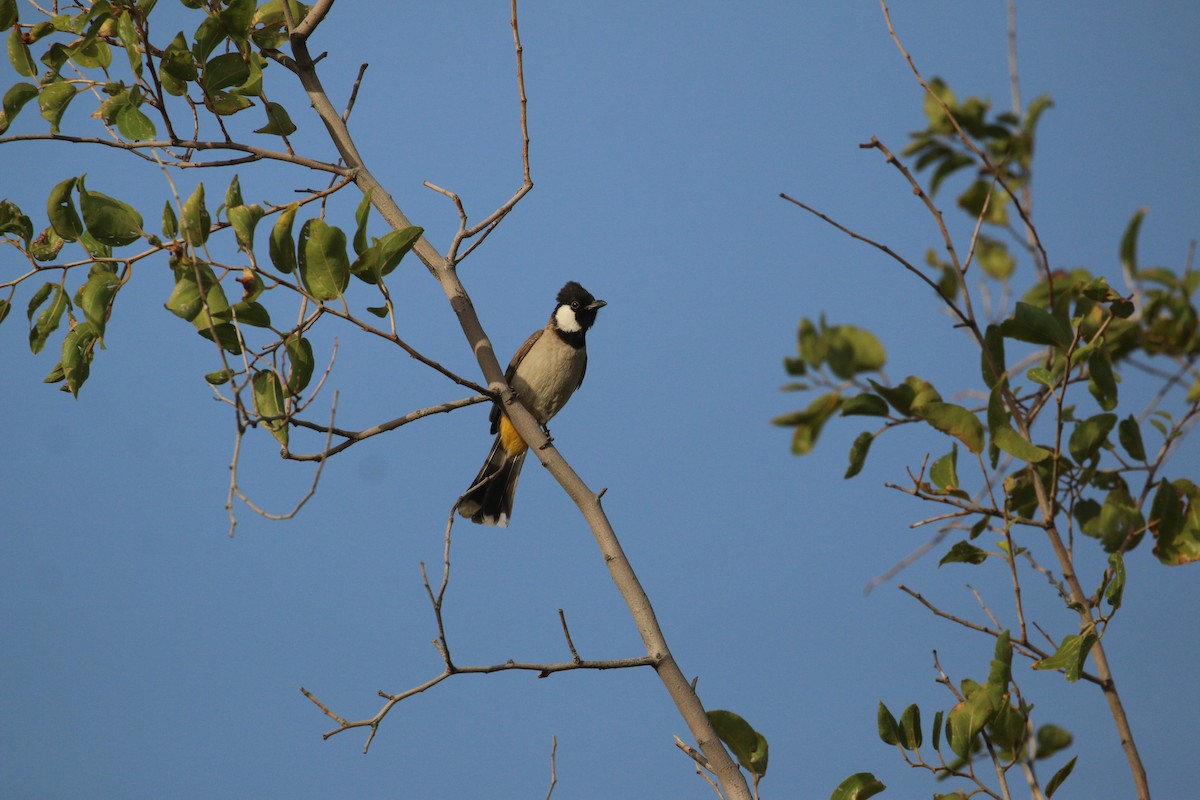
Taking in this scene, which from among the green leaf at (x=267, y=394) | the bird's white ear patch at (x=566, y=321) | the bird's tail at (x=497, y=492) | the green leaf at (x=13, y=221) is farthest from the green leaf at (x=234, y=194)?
the bird's white ear patch at (x=566, y=321)

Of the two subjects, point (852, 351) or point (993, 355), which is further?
point (993, 355)

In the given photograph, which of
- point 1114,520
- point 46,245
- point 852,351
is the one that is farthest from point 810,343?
point 46,245

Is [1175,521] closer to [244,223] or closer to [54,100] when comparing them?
→ [244,223]

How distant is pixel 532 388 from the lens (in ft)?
17.8

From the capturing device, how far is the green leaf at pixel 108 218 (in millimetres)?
2396

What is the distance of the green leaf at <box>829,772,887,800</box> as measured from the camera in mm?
2266

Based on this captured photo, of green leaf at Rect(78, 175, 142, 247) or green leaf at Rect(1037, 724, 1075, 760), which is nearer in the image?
green leaf at Rect(78, 175, 142, 247)

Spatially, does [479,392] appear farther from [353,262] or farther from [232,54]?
[232,54]

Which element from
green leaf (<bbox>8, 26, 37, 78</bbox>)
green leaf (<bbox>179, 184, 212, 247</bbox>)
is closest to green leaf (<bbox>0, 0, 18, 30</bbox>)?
green leaf (<bbox>8, 26, 37, 78</bbox>)

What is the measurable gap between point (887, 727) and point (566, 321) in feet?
12.9

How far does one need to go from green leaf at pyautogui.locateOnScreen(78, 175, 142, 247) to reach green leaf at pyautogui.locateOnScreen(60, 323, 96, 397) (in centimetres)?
33

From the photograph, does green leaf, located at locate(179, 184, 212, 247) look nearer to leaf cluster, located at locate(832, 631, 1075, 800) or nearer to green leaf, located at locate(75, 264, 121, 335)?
green leaf, located at locate(75, 264, 121, 335)

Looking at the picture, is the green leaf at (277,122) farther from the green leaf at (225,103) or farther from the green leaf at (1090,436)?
the green leaf at (1090,436)

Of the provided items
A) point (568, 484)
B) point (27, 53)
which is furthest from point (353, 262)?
point (27, 53)
